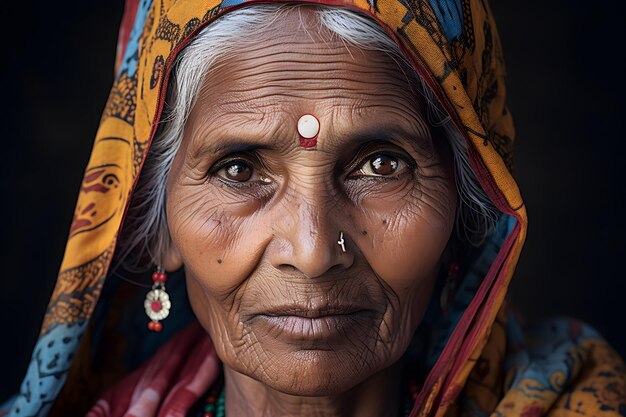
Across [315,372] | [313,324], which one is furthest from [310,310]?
[315,372]

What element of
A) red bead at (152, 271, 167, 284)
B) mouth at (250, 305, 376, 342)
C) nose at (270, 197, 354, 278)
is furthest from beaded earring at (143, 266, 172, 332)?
nose at (270, 197, 354, 278)

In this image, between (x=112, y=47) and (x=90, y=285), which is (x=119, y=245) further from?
(x=112, y=47)

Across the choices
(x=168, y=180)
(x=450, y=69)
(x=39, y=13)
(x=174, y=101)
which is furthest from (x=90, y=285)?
(x=39, y=13)

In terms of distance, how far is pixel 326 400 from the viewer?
229cm

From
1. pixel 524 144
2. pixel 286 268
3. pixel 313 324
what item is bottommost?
pixel 524 144

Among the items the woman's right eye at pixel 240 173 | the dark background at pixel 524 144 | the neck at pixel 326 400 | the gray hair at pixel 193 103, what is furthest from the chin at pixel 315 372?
the dark background at pixel 524 144

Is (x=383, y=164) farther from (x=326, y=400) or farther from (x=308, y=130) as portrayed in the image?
(x=326, y=400)

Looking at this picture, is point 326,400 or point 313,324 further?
point 326,400

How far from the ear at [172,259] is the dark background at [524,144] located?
1.62m

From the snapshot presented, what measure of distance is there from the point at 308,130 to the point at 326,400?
68 centimetres

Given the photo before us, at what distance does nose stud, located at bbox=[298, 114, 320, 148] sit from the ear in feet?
1.81

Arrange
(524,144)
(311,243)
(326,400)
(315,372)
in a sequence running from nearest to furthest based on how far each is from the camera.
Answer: (311,243), (315,372), (326,400), (524,144)

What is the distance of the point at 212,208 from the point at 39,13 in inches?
79.8

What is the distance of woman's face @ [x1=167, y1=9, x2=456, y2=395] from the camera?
2027mm
